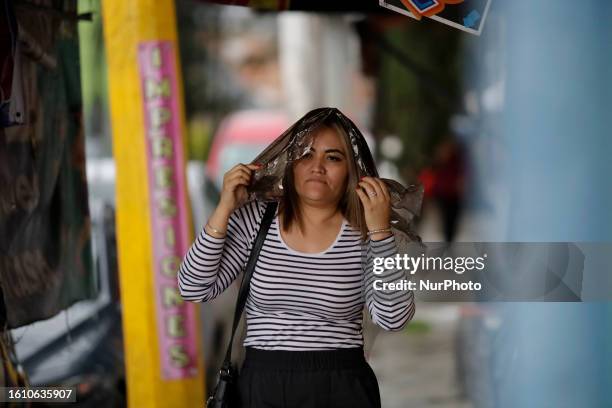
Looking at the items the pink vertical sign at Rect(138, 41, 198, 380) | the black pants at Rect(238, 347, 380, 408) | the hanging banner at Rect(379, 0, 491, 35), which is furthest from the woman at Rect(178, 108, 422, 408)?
the pink vertical sign at Rect(138, 41, 198, 380)

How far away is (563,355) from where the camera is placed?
148 inches

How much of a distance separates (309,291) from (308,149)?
0.46m

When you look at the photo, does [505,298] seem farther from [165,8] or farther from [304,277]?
[165,8]

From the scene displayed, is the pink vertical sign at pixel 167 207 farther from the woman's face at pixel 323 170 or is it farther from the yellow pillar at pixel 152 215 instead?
the woman's face at pixel 323 170

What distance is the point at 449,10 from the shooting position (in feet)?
11.5

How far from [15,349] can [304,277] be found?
135cm

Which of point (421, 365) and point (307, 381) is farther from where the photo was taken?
point (421, 365)

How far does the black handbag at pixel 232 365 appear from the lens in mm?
3209

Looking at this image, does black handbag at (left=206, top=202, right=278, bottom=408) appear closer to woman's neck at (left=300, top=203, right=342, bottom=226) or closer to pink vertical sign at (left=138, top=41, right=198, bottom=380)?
woman's neck at (left=300, top=203, right=342, bottom=226)

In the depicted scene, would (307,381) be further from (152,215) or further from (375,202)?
(152,215)

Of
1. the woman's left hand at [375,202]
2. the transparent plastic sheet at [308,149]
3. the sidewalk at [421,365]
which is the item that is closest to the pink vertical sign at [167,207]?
the transparent plastic sheet at [308,149]

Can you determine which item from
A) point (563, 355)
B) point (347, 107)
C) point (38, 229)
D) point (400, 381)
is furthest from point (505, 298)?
point (347, 107)

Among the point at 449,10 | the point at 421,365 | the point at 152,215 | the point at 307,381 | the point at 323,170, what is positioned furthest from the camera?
the point at 421,365

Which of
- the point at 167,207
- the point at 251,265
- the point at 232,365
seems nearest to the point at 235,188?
the point at 251,265
